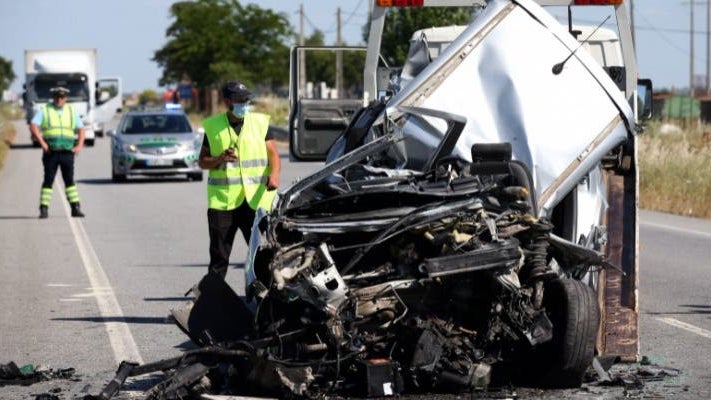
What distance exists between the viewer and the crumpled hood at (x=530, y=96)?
8.31 metres

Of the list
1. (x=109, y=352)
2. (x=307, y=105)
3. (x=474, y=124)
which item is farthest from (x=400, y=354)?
(x=307, y=105)

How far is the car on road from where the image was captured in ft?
95.9

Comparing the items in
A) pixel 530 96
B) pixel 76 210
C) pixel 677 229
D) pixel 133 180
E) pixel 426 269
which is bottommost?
pixel 133 180

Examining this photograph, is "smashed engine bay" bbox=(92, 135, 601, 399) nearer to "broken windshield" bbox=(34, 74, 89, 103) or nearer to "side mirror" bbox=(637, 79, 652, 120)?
"side mirror" bbox=(637, 79, 652, 120)

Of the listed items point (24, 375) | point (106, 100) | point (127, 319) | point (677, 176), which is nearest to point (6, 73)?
point (106, 100)

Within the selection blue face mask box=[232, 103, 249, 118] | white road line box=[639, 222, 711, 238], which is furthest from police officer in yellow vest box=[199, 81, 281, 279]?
white road line box=[639, 222, 711, 238]

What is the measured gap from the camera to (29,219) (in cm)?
2120

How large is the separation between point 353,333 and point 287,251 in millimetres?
535

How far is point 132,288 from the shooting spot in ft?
41.8

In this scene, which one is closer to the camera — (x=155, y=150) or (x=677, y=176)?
(x=677, y=176)

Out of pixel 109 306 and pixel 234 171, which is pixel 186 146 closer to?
pixel 109 306

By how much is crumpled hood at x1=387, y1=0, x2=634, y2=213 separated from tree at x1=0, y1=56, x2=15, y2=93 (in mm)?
167766

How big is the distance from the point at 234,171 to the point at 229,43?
260 ft

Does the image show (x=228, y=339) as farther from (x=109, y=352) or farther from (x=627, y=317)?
(x=627, y=317)
